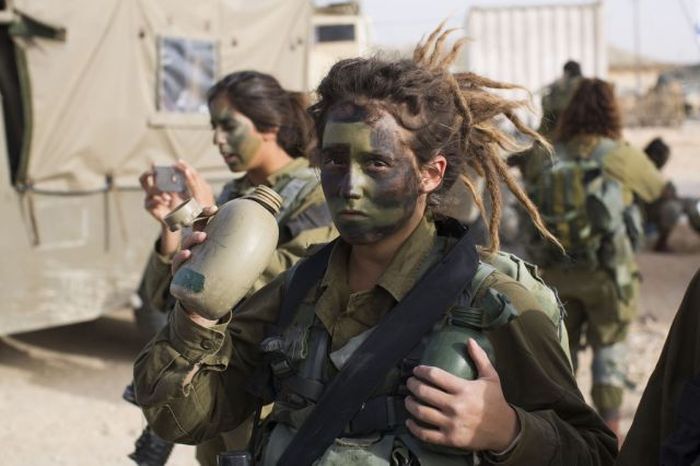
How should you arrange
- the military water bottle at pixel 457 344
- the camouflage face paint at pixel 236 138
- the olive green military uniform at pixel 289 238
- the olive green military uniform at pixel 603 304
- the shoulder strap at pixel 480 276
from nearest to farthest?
the military water bottle at pixel 457 344 < the shoulder strap at pixel 480 276 < the olive green military uniform at pixel 289 238 < the camouflage face paint at pixel 236 138 < the olive green military uniform at pixel 603 304

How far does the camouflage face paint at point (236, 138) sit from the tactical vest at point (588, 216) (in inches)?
84.8

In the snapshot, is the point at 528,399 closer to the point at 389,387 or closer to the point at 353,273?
the point at 389,387

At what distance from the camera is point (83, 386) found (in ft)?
24.7

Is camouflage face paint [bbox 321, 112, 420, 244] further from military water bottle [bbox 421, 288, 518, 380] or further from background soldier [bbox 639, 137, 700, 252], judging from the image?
background soldier [bbox 639, 137, 700, 252]

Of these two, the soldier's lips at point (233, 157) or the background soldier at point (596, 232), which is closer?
the soldier's lips at point (233, 157)

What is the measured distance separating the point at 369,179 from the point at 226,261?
36cm

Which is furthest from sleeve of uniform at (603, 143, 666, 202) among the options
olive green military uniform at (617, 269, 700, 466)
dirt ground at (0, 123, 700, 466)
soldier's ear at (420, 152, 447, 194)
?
olive green military uniform at (617, 269, 700, 466)

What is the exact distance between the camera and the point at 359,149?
7.52ft

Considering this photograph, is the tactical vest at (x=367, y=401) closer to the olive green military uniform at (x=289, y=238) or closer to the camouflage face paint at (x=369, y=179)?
the camouflage face paint at (x=369, y=179)

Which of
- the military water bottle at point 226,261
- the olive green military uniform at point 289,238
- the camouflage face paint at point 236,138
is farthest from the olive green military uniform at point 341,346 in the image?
the camouflage face paint at point 236,138

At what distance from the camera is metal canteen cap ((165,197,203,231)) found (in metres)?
2.39

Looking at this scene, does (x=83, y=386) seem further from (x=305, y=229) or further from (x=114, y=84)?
(x=305, y=229)

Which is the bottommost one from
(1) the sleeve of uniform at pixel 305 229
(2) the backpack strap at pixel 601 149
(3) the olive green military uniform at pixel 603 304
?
(3) the olive green military uniform at pixel 603 304

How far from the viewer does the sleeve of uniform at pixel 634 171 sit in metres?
5.93
